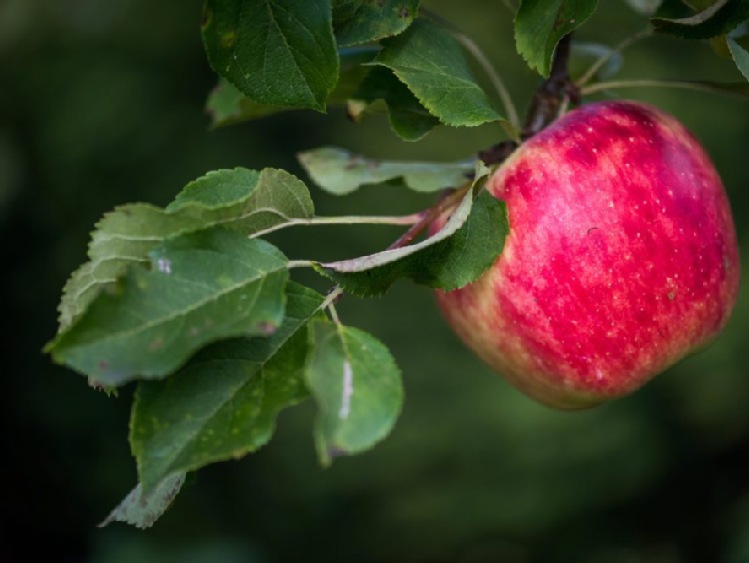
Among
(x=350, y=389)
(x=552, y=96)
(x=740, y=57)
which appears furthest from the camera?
(x=552, y=96)

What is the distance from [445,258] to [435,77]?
10cm

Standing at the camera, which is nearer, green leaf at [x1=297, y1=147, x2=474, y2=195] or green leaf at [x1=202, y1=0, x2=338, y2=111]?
green leaf at [x1=202, y1=0, x2=338, y2=111]

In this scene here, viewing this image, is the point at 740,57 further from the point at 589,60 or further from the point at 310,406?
the point at 310,406

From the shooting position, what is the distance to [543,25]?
517mm

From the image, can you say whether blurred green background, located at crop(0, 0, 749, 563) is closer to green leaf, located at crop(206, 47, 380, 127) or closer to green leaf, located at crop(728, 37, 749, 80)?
green leaf, located at crop(206, 47, 380, 127)

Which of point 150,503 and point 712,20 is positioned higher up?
point 712,20

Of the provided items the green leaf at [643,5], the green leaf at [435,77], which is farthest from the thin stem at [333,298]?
the green leaf at [643,5]

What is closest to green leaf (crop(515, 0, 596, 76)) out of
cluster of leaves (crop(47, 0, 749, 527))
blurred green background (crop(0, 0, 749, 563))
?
cluster of leaves (crop(47, 0, 749, 527))

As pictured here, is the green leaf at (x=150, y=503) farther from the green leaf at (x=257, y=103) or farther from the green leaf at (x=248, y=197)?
the green leaf at (x=257, y=103)

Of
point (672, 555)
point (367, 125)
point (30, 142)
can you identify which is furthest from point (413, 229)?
point (672, 555)

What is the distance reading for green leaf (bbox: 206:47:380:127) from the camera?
0.64 metres

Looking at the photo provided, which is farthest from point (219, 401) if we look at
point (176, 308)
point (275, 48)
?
point (275, 48)

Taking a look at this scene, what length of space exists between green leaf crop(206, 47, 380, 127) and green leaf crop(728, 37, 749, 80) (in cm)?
23

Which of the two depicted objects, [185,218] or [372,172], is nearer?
[185,218]
